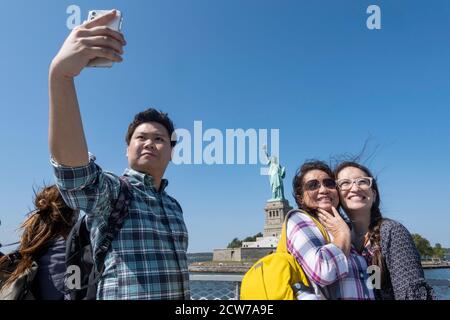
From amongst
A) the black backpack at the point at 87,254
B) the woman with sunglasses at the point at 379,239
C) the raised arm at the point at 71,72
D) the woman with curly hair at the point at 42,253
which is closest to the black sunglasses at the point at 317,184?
the woman with sunglasses at the point at 379,239

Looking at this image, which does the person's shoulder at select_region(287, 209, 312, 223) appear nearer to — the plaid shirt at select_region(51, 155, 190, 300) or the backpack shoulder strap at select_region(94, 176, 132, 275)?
the plaid shirt at select_region(51, 155, 190, 300)

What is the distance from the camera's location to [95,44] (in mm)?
1252

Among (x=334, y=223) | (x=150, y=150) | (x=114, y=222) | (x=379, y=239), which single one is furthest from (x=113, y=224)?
(x=379, y=239)

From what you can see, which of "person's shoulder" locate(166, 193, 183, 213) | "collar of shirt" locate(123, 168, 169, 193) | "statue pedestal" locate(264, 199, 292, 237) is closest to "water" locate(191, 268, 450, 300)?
"person's shoulder" locate(166, 193, 183, 213)

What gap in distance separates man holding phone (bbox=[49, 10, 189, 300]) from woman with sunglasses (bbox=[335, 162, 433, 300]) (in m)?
1.31

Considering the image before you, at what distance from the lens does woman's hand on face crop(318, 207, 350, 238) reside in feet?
6.17

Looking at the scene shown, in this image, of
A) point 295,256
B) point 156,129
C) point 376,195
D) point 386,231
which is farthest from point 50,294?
point 376,195

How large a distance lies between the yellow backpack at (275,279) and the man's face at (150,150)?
967 millimetres

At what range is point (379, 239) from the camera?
2.16 metres

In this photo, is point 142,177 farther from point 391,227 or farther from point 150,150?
point 391,227

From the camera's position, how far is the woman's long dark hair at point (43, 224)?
7.50 feet

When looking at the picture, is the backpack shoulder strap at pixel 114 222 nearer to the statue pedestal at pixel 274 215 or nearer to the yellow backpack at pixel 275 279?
the yellow backpack at pixel 275 279

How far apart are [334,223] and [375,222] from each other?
59 cm
